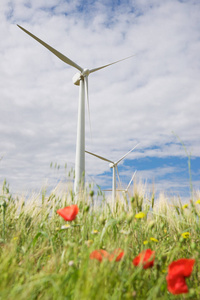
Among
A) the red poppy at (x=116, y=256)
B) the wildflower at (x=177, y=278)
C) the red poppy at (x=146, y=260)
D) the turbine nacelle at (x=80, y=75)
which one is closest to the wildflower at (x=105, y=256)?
the red poppy at (x=116, y=256)

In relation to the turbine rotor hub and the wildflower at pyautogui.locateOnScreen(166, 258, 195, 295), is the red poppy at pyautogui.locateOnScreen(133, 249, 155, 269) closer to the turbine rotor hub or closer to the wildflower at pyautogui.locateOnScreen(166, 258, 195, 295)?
the wildflower at pyautogui.locateOnScreen(166, 258, 195, 295)

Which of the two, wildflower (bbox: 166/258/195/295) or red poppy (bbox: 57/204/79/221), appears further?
red poppy (bbox: 57/204/79/221)

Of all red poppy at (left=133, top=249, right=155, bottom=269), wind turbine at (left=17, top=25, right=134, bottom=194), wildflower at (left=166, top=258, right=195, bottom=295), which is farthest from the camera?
wind turbine at (left=17, top=25, right=134, bottom=194)

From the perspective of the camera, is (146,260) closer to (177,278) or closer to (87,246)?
(177,278)

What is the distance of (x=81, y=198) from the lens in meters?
3.87

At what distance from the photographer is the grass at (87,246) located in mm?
1925

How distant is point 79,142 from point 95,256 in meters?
9.89

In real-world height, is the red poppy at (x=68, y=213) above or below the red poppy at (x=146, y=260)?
above

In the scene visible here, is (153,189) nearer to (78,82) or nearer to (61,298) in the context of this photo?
(61,298)

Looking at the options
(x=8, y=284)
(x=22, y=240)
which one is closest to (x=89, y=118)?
(x=22, y=240)

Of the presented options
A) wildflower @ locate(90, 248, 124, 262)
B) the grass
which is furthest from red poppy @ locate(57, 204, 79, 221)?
wildflower @ locate(90, 248, 124, 262)

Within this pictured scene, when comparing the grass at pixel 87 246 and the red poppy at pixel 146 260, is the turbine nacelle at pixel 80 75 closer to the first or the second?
the grass at pixel 87 246

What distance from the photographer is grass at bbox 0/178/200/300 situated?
192 centimetres

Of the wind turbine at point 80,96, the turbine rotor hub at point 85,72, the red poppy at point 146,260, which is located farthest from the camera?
the turbine rotor hub at point 85,72
